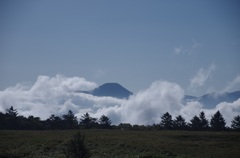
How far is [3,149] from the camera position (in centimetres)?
4531

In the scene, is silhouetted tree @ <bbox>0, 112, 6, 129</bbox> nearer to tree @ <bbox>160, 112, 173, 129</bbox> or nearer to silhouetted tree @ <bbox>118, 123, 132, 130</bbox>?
silhouetted tree @ <bbox>118, 123, 132, 130</bbox>

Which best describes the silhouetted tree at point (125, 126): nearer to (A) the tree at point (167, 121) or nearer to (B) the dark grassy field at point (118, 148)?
(A) the tree at point (167, 121)

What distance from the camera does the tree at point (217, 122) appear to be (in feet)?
286

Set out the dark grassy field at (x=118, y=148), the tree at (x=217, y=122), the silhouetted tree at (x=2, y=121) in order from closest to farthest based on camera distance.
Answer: the dark grassy field at (x=118, y=148) < the silhouetted tree at (x=2, y=121) < the tree at (x=217, y=122)

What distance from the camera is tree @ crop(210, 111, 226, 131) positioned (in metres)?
87.3

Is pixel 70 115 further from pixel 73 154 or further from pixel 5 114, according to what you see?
pixel 73 154

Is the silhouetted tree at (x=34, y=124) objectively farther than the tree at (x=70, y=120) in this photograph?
No

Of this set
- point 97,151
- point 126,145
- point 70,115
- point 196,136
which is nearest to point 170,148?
point 126,145

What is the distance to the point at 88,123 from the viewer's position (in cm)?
9269

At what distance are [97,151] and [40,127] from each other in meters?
43.5

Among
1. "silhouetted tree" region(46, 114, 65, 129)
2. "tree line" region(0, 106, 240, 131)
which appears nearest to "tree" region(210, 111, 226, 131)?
"tree line" region(0, 106, 240, 131)

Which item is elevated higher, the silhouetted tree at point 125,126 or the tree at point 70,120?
the tree at point 70,120

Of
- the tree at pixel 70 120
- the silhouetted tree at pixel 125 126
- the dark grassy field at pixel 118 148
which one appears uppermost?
the tree at pixel 70 120

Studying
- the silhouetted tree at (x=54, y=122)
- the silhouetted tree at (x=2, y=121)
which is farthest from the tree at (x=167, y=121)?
the silhouetted tree at (x=2, y=121)
